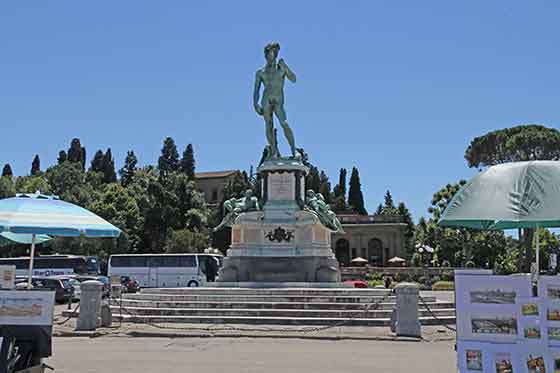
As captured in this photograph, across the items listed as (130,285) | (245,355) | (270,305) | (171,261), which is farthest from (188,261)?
(245,355)

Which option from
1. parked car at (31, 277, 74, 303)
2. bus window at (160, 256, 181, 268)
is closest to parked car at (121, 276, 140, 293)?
bus window at (160, 256, 181, 268)

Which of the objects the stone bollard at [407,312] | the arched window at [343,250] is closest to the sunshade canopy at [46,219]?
the stone bollard at [407,312]

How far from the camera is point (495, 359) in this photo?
673 centimetres

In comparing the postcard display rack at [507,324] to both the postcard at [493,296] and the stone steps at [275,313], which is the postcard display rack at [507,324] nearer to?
the postcard at [493,296]

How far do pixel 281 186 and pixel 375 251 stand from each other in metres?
61.4

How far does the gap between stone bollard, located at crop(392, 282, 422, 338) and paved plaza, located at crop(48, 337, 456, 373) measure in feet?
3.06

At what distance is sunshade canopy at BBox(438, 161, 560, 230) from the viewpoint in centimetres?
682

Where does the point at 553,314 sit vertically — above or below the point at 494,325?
above

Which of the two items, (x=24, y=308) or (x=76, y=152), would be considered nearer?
(x=24, y=308)

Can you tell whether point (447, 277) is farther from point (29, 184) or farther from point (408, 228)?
point (29, 184)

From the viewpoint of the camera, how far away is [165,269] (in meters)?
41.8

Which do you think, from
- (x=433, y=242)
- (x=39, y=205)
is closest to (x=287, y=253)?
(x=39, y=205)

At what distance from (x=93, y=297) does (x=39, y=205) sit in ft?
26.9

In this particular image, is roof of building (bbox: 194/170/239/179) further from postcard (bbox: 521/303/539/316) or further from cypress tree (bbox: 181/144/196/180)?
postcard (bbox: 521/303/539/316)
